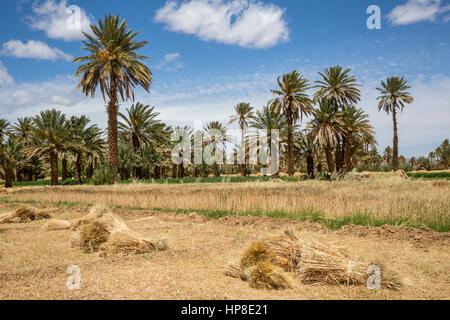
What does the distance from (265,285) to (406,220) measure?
647 centimetres

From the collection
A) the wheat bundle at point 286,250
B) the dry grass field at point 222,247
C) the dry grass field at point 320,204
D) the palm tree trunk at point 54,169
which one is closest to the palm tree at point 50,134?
the palm tree trunk at point 54,169

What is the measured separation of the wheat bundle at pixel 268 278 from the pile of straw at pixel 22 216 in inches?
438

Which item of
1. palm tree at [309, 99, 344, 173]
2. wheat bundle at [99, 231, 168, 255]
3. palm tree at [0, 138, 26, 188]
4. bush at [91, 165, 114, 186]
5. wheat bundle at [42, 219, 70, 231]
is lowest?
wheat bundle at [42, 219, 70, 231]

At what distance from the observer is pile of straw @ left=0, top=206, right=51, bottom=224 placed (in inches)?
502

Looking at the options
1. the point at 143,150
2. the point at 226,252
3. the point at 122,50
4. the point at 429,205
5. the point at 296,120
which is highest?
the point at 122,50

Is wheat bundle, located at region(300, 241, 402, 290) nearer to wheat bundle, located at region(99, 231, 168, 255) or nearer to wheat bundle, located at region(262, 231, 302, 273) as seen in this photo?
wheat bundle, located at region(262, 231, 302, 273)

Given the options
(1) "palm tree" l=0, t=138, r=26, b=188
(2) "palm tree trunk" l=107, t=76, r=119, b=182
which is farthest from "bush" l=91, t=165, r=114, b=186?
(1) "palm tree" l=0, t=138, r=26, b=188

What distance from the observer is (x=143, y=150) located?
139 feet

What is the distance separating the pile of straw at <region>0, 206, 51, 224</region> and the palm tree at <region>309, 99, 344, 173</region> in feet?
96.1

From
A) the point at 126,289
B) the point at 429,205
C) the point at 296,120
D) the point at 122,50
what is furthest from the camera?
the point at 296,120

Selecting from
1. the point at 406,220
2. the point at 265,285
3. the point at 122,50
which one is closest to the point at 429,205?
the point at 406,220

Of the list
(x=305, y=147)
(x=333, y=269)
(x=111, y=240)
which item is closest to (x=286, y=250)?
(x=333, y=269)

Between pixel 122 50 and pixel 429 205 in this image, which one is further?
pixel 122 50
